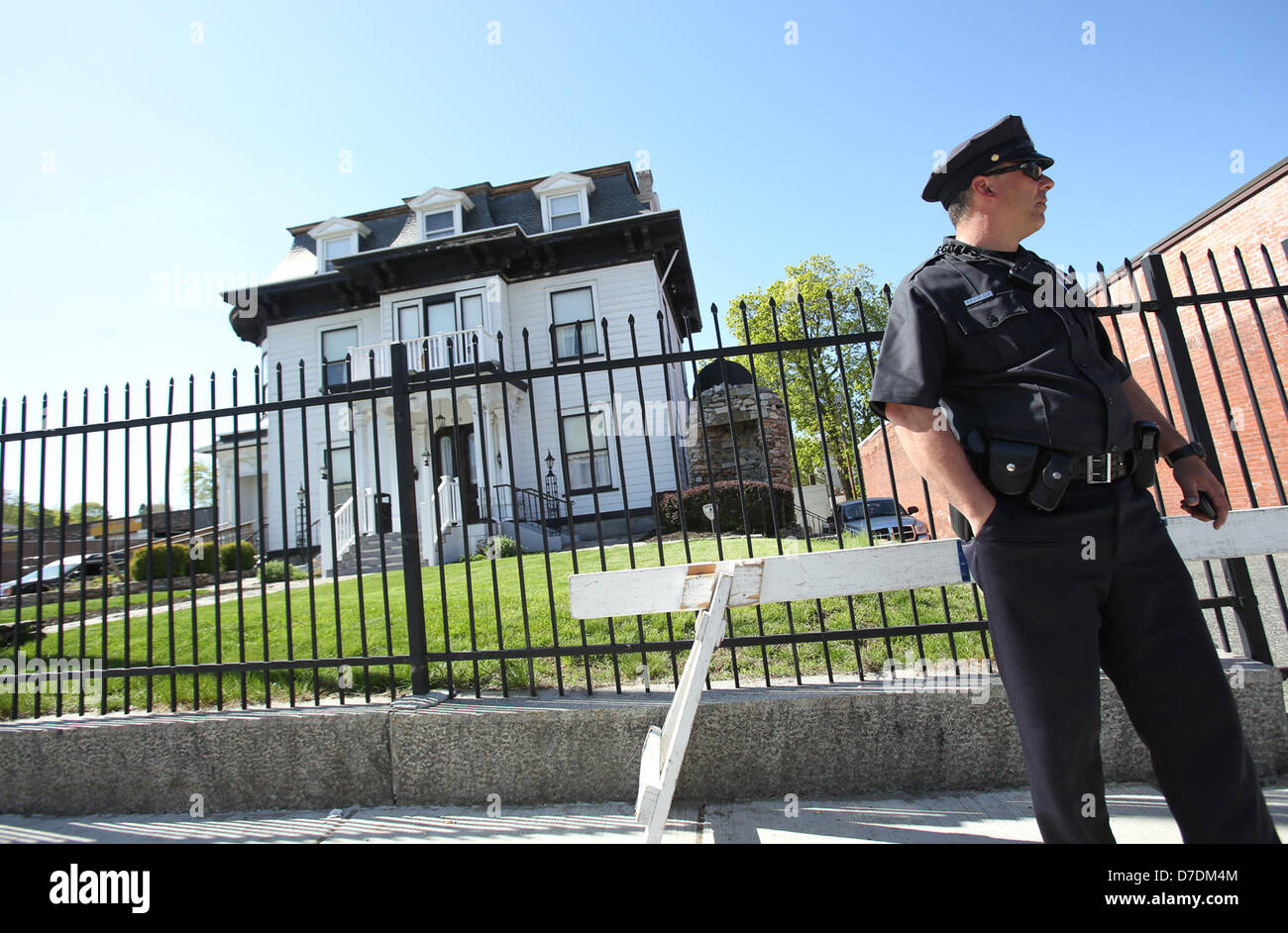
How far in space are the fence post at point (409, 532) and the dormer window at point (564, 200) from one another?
53.5 ft

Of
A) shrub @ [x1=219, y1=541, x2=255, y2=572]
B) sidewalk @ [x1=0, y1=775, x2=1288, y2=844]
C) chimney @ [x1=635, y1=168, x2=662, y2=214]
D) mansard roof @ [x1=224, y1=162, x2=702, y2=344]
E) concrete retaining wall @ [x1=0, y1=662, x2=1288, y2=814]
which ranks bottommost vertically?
sidewalk @ [x1=0, y1=775, x2=1288, y2=844]

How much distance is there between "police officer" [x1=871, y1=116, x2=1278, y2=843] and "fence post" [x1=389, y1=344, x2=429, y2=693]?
2.48 meters

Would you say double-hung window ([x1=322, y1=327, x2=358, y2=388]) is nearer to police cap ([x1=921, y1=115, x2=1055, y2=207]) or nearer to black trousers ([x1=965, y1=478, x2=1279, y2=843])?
police cap ([x1=921, y1=115, x2=1055, y2=207])

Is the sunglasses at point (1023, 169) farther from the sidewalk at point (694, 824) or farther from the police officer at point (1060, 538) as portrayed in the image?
the sidewalk at point (694, 824)

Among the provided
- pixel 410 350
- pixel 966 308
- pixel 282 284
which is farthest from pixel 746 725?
pixel 282 284

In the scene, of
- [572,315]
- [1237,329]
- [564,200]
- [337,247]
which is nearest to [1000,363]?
[1237,329]

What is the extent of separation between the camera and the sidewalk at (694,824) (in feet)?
8.25

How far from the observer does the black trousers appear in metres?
1.59

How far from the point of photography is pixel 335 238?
1991 cm

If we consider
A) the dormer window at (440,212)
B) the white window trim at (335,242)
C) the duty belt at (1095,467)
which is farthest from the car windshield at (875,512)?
the white window trim at (335,242)

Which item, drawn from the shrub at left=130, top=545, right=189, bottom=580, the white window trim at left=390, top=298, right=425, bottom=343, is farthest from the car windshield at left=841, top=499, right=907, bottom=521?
the shrub at left=130, top=545, right=189, bottom=580

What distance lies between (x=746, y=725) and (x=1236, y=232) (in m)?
18.3

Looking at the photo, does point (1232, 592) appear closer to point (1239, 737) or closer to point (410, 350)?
point (1239, 737)
